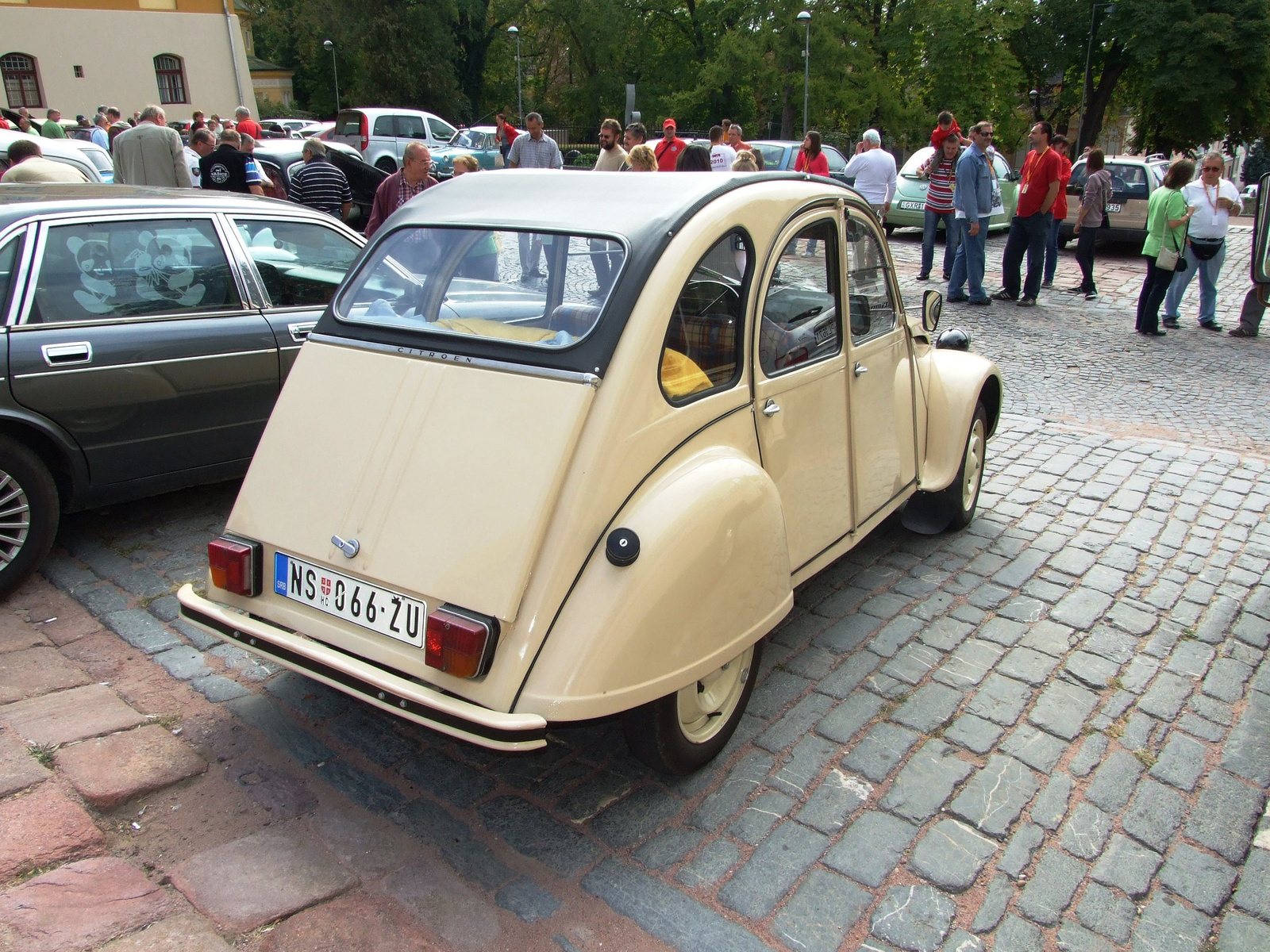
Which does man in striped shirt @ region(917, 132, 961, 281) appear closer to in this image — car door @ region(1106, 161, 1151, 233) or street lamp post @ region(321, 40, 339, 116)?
car door @ region(1106, 161, 1151, 233)

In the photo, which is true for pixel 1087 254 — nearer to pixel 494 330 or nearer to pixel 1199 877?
pixel 1199 877

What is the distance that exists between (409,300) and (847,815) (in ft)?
7.46

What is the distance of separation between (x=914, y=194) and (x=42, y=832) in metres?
15.7

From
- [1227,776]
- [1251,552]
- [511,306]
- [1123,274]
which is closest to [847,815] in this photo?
[1227,776]

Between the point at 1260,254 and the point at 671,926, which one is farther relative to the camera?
the point at 1260,254

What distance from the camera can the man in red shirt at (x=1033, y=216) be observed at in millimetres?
Answer: 10898

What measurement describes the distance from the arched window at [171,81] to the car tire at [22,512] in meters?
43.2

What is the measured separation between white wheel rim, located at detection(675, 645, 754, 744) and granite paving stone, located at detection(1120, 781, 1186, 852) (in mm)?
1289

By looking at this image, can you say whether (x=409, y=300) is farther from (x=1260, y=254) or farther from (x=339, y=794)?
(x=1260, y=254)

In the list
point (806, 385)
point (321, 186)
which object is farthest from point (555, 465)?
point (321, 186)

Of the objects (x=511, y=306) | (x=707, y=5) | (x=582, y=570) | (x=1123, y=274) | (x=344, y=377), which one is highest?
(x=707, y=5)

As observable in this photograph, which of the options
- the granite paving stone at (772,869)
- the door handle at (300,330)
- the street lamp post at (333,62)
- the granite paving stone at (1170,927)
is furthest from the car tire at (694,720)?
the street lamp post at (333,62)

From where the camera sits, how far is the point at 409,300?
11.0 ft

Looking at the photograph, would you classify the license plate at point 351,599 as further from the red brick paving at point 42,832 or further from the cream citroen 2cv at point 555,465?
the red brick paving at point 42,832
